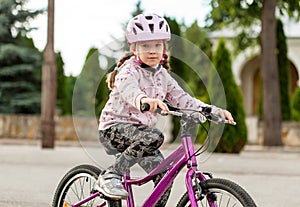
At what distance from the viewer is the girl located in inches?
170

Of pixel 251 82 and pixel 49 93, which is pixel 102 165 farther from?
pixel 251 82

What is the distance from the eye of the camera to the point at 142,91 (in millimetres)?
4359

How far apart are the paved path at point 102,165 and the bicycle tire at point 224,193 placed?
1.67ft

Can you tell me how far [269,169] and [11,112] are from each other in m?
14.8

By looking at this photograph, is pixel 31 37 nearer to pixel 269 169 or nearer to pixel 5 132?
pixel 5 132

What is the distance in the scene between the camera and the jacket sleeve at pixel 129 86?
164 inches

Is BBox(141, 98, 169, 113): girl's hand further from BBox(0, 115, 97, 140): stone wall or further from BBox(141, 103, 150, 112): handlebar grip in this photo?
BBox(0, 115, 97, 140): stone wall

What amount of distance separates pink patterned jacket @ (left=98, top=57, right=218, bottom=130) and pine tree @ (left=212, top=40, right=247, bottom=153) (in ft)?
42.3

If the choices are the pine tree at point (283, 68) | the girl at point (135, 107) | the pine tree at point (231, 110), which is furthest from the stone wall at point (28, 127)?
the girl at point (135, 107)

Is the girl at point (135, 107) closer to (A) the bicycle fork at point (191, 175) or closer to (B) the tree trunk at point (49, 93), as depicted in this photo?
(A) the bicycle fork at point (191, 175)

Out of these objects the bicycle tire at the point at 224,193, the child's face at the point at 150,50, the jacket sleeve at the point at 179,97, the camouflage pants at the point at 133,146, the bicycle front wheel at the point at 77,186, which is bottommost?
the bicycle front wheel at the point at 77,186

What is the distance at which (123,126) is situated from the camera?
444cm

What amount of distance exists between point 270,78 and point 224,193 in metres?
16.8

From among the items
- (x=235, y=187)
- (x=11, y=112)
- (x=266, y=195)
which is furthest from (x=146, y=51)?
(x=11, y=112)
